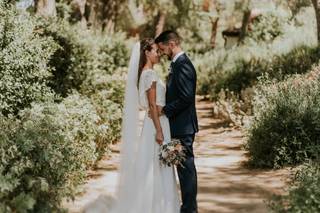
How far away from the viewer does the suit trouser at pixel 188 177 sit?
21.5 ft

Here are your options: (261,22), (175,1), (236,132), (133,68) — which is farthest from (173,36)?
(175,1)

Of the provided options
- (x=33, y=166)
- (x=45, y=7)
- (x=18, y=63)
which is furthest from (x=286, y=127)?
(x=45, y=7)

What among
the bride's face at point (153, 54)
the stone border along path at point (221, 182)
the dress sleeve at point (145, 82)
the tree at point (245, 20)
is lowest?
the stone border along path at point (221, 182)

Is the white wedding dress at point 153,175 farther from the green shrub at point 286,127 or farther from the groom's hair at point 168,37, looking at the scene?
the green shrub at point 286,127

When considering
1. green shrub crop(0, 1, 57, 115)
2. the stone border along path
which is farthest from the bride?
green shrub crop(0, 1, 57, 115)

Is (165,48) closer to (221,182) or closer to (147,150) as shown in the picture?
(147,150)

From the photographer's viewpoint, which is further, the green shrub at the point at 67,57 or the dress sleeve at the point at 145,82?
the green shrub at the point at 67,57

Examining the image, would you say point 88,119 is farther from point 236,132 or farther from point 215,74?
point 215,74

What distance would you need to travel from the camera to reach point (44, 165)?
5891mm

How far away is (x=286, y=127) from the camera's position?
32.1 ft

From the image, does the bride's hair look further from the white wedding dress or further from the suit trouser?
the suit trouser

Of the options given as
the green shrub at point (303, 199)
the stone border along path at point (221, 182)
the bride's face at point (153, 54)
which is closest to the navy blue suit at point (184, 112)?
the bride's face at point (153, 54)

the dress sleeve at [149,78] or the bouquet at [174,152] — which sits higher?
the dress sleeve at [149,78]

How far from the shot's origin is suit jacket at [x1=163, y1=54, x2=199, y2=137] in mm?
6336
